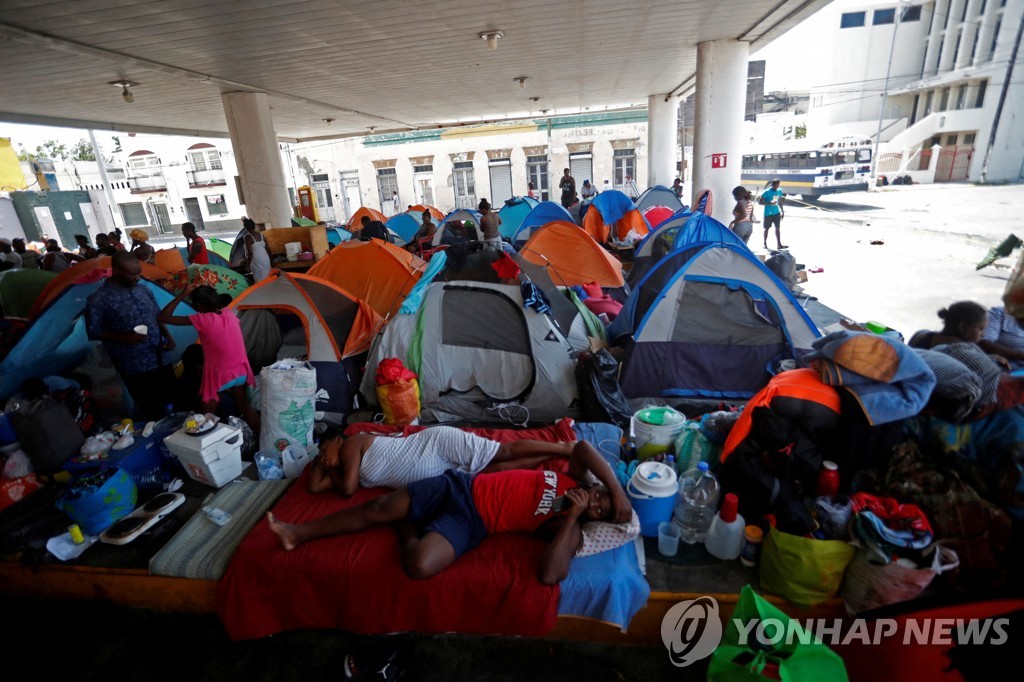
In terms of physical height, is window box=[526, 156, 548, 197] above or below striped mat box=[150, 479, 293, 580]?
above

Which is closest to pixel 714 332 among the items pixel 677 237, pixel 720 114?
pixel 677 237

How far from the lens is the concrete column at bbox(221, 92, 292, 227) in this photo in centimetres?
911

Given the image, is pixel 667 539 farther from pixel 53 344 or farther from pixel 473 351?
pixel 53 344

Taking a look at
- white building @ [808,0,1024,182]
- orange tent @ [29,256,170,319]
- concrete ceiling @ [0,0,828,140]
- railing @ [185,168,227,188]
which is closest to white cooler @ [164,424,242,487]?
orange tent @ [29,256,170,319]

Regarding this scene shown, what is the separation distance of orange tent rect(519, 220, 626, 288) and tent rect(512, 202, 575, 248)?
88.4 inches

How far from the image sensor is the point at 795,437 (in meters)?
2.61

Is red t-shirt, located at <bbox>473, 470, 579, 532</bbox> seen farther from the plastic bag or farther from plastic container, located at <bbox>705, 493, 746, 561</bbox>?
the plastic bag

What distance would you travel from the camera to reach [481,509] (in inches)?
104

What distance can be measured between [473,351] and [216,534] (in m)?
2.26

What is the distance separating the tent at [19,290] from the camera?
6.02 meters

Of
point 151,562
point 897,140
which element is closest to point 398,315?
point 151,562

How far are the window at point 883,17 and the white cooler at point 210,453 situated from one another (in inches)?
1342

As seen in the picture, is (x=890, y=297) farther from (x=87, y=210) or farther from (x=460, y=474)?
(x=87, y=210)

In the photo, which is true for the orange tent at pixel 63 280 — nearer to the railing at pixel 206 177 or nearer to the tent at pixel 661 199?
Answer: the tent at pixel 661 199
